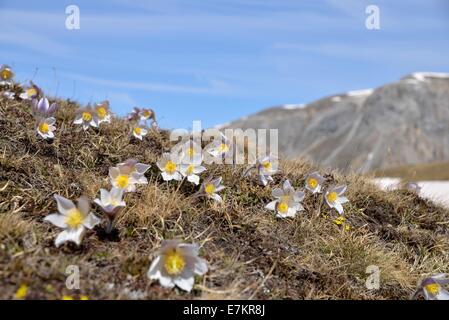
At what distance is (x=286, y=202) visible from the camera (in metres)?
4.63

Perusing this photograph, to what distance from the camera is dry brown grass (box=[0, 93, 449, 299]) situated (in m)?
3.26

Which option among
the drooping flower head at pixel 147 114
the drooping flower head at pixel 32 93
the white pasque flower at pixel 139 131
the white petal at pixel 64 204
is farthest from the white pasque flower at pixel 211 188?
the drooping flower head at pixel 32 93

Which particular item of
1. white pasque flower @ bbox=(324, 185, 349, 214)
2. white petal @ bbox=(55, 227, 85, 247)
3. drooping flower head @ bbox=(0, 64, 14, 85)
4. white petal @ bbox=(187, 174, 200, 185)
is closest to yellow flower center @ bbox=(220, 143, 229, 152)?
white petal @ bbox=(187, 174, 200, 185)

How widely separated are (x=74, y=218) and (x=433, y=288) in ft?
9.47

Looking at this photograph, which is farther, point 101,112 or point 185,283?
point 101,112

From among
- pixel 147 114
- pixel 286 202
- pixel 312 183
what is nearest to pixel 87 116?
pixel 147 114

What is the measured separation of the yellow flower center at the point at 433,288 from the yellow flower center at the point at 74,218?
2775mm

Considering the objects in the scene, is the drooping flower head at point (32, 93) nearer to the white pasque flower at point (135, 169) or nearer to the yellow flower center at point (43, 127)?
the yellow flower center at point (43, 127)

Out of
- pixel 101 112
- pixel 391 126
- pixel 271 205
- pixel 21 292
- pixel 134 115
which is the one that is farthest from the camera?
pixel 391 126

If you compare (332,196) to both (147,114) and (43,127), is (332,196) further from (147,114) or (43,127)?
(43,127)

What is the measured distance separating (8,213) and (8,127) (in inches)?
70.2

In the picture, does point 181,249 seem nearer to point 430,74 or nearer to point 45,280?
point 45,280

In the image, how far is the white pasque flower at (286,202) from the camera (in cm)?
456
